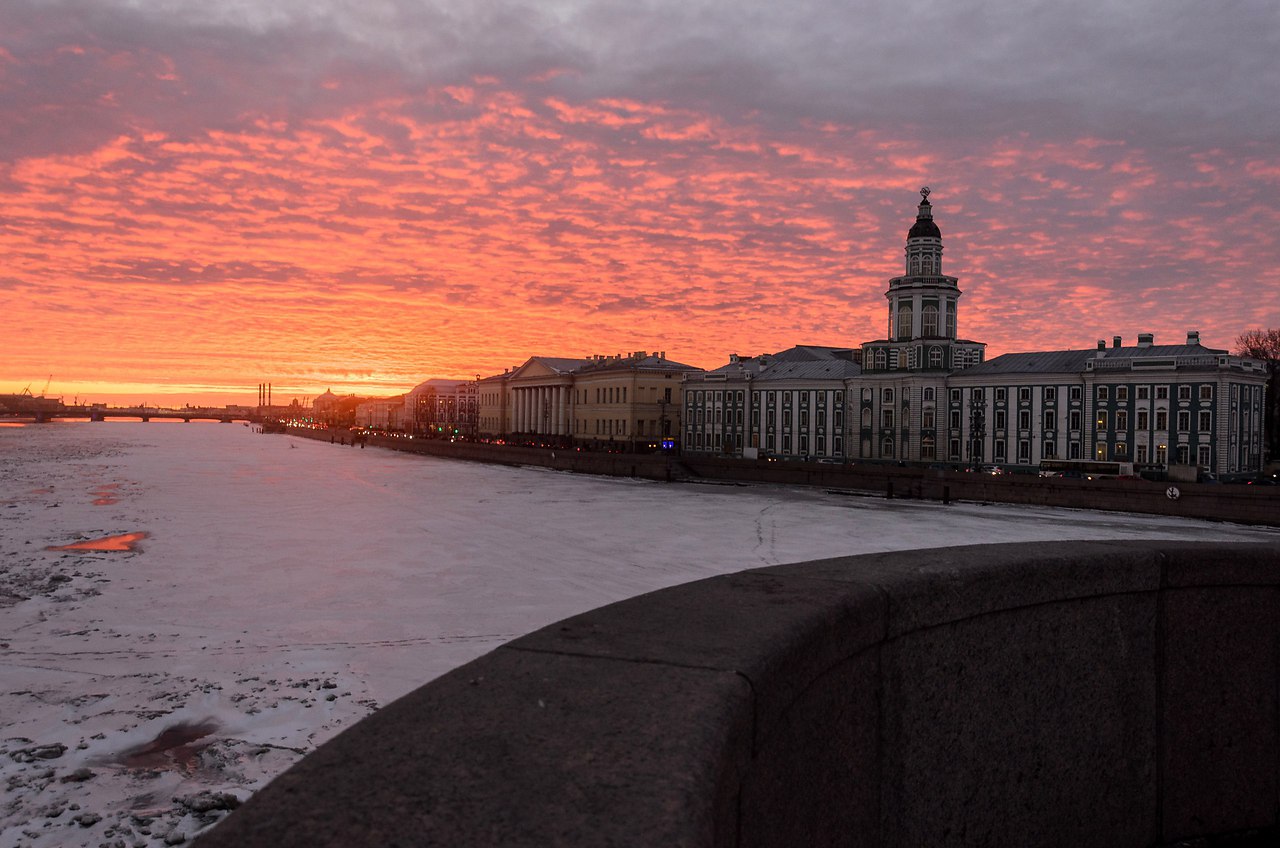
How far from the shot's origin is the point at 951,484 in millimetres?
50188

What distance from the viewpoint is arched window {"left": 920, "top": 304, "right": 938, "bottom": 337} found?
235 feet

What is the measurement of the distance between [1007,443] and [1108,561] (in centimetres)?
6463

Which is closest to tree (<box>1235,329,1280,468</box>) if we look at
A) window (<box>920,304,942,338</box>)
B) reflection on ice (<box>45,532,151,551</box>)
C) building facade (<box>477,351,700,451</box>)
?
window (<box>920,304,942,338</box>)

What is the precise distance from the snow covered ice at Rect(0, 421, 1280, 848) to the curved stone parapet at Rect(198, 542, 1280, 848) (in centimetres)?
690

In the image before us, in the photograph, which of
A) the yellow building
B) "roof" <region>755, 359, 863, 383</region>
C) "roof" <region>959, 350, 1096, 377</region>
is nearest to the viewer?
"roof" <region>959, 350, 1096, 377</region>

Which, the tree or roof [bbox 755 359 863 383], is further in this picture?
roof [bbox 755 359 863 383]

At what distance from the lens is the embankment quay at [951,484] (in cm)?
3888

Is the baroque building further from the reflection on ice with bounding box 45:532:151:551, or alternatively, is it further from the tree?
the reflection on ice with bounding box 45:532:151:551

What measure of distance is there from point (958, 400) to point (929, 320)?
8.19m

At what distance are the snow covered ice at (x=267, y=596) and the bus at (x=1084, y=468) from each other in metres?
9.26

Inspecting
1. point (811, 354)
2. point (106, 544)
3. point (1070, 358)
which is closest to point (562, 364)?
point (811, 354)

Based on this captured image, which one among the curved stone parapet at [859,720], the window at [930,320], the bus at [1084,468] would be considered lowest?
the bus at [1084,468]

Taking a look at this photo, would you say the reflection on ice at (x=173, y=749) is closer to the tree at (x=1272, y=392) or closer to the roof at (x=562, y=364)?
the tree at (x=1272, y=392)

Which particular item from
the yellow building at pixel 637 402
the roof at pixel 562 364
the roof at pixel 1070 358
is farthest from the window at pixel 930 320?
the roof at pixel 562 364
